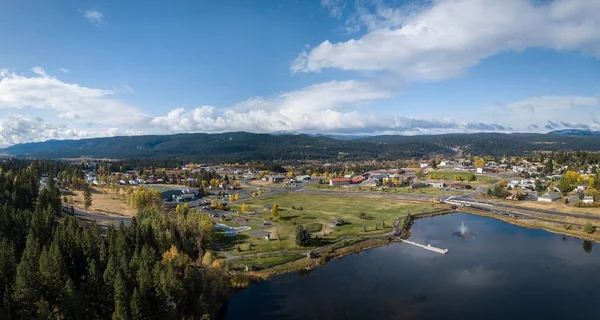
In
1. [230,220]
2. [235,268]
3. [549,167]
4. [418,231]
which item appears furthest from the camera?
[549,167]

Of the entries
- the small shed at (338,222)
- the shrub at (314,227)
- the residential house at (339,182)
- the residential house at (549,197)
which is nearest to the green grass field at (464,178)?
the residential house at (339,182)

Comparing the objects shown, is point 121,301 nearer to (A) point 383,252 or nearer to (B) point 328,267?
(B) point 328,267

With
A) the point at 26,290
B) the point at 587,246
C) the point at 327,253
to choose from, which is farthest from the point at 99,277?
the point at 587,246

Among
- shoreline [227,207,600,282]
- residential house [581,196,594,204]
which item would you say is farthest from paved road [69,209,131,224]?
residential house [581,196,594,204]

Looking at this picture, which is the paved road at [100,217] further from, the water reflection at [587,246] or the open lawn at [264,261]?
the water reflection at [587,246]

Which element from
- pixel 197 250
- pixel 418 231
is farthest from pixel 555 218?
pixel 197 250

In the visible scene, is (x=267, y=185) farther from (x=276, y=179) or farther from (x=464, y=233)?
(x=464, y=233)

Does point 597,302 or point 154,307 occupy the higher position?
point 154,307

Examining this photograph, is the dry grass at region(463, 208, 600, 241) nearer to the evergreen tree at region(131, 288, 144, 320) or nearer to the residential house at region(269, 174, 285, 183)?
the evergreen tree at region(131, 288, 144, 320)
